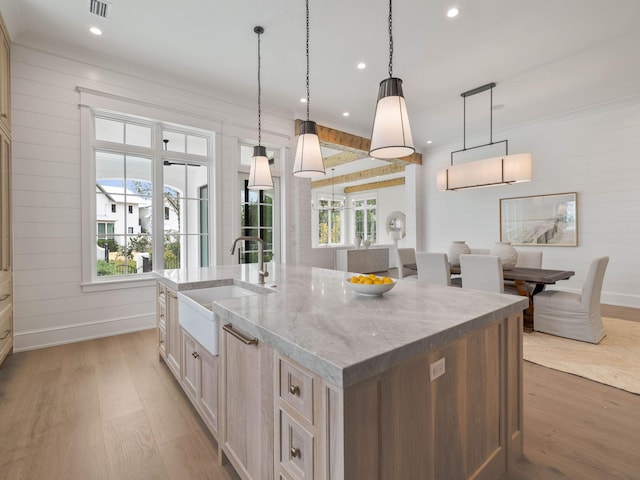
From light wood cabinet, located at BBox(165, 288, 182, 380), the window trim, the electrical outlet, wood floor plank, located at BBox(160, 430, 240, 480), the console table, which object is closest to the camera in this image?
the electrical outlet

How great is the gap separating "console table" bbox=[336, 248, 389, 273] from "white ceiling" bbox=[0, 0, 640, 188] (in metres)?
4.08

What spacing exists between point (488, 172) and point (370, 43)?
8.04ft

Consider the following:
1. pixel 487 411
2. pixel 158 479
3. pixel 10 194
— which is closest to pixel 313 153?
pixel 487 411

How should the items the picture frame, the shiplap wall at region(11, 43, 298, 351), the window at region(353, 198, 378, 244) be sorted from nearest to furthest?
the shiplap wall at region(11, 43, 298, 351) < the picture frame < the window at region(353, 198, 378, 244)

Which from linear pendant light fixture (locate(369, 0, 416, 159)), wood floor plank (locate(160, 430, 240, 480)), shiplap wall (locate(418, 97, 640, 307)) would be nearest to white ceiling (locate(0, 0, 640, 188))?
shiplap wall (locate(418, 97, 640, 307))

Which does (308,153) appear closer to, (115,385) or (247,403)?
(247,403)

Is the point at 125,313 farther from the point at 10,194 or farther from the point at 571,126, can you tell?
the point at 571,126

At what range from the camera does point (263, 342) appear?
3.87 feet

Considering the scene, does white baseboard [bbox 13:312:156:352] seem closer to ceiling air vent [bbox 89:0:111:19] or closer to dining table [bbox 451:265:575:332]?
ceiling air vent [bbox 89:0:111:19]

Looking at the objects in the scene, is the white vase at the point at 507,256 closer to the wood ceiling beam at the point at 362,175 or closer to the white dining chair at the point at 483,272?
the white dining chair at the point at 483,272

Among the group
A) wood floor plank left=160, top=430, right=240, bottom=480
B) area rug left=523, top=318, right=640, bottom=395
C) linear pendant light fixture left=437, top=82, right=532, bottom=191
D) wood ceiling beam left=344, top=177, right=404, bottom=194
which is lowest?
wood floor plank left=160, top=430, right=240, bottom=480

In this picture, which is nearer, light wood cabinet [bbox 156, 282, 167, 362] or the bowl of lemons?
the bowl of lemons

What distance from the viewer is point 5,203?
9.36 ft

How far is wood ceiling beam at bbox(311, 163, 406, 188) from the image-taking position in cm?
879
